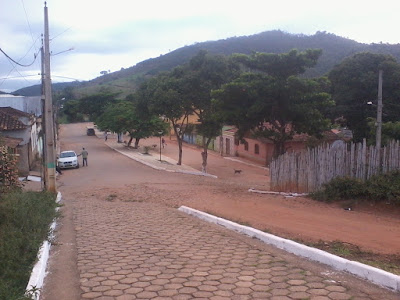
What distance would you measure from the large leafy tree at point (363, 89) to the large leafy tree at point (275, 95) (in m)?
9.85

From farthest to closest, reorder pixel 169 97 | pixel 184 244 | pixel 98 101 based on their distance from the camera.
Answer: pixel 98 101 → pixel 169 97 → pixel 184 244

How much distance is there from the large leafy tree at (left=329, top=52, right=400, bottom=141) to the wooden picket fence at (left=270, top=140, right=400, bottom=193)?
49.9 ft

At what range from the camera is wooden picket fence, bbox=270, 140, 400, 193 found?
11.4 meters

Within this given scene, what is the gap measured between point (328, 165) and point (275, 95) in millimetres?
6845

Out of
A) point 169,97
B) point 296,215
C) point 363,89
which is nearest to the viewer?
point 296,215

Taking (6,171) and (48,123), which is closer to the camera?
(6,171)

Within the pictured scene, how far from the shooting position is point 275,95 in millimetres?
18938

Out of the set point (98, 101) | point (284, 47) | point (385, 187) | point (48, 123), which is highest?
point (284, 47)

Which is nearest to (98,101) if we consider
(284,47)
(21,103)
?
(21,103)

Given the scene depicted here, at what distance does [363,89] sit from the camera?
28672 millimetres

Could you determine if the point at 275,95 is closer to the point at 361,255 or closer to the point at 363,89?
the point at 363,89

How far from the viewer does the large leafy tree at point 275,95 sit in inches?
738

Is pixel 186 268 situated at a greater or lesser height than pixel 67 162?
greater

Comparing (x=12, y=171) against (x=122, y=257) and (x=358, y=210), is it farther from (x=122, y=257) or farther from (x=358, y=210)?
(x=358, y=210)
